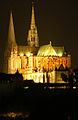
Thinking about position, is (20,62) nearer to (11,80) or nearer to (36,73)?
(36,73)

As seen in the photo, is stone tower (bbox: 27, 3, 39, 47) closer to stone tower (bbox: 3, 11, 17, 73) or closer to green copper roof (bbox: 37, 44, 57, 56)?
stone tower (bbox: 3, 11, 17, 73)

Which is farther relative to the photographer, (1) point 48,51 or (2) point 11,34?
(2) point 11,34

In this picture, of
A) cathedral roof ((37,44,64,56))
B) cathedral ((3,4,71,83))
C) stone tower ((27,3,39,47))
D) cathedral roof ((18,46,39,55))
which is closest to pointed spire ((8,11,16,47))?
cathedral ((3,4,71,83))

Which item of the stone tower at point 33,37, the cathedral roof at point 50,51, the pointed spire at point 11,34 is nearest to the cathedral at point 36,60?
the cathedral roof at point 50,51

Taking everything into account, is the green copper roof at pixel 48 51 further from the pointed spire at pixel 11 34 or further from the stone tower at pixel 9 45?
the pointed spire at pixel 11 34

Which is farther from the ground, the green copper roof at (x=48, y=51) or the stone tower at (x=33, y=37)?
the stone tower at (x=33, y=37)

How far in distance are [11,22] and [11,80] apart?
39968mm

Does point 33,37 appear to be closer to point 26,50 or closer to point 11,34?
point 26,50

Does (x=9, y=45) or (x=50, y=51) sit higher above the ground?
(x=9, y=45)

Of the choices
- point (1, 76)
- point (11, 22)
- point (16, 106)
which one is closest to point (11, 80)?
point (1, 76)

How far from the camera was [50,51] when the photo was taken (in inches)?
4626

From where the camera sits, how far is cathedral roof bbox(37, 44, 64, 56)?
118m

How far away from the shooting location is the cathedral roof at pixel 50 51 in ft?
386

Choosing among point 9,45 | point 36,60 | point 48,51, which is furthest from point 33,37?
point 48,51
